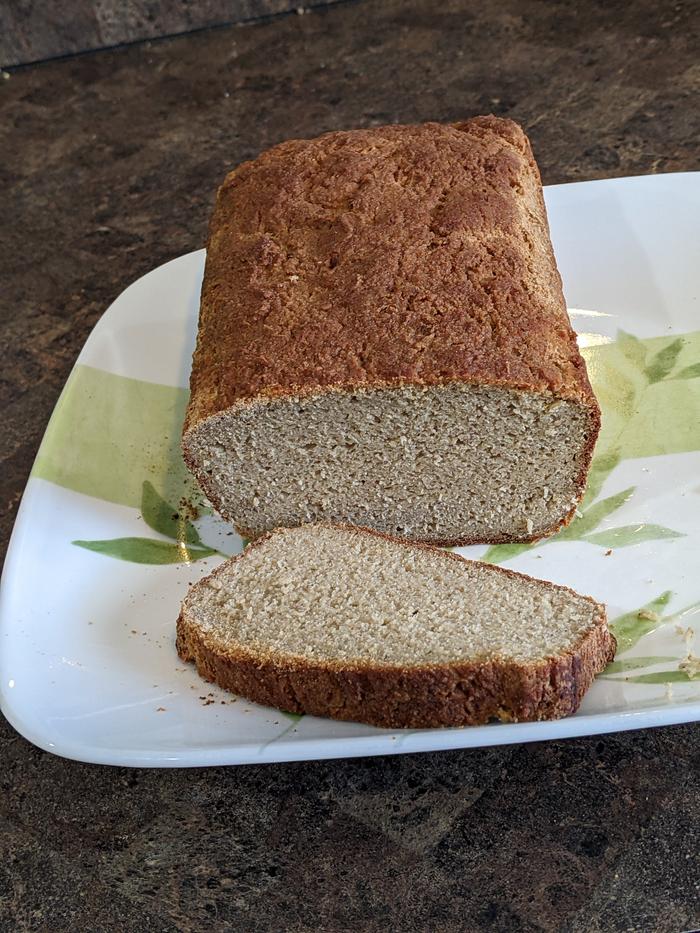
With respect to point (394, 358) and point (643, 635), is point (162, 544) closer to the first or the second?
point (394, 358)

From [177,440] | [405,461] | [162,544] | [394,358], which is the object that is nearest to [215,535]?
[162,544]

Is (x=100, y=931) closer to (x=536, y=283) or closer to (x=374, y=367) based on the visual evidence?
(x=374, y=367)

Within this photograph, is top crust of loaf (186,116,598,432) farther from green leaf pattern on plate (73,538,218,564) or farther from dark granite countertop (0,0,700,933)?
dark granite countertop (0,0,700,933)

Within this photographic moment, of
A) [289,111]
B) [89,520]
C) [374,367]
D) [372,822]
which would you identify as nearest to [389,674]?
[372,822]

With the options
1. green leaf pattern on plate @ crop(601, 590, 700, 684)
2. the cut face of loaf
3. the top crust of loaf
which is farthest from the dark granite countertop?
the top crust of loaf

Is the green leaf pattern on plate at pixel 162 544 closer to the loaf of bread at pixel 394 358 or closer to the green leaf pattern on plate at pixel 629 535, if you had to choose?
the loaf of bread at pixel 394 358

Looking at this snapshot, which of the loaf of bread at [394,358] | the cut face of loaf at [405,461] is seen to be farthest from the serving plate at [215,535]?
the loaf of bread at [394,358]
